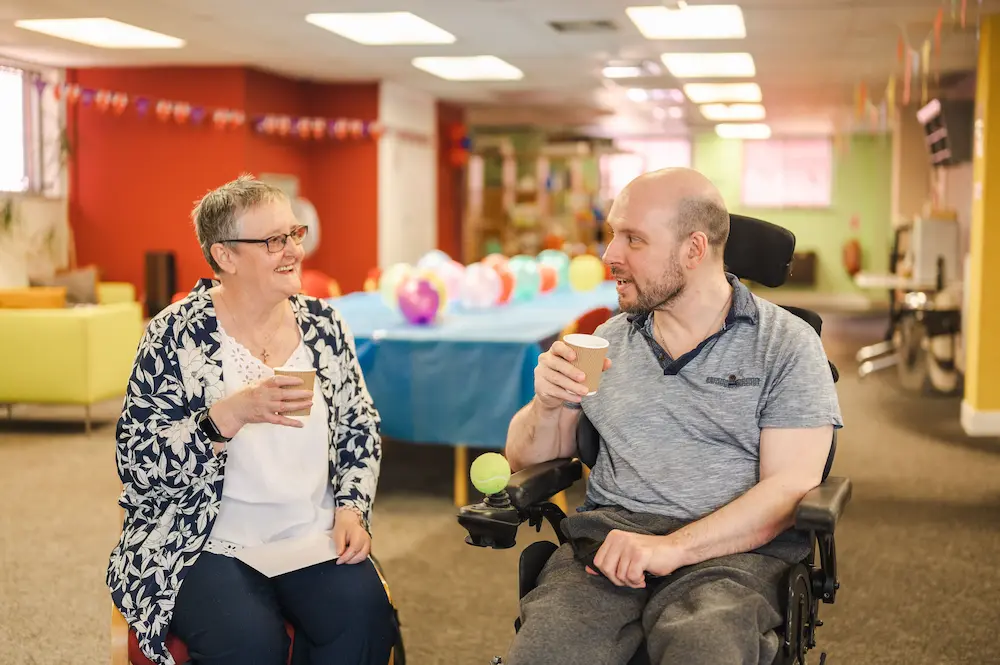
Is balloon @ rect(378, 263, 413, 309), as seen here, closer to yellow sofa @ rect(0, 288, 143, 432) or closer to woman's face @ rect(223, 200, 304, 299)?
yellow sofa @ rect(0, 288, 143, 432)

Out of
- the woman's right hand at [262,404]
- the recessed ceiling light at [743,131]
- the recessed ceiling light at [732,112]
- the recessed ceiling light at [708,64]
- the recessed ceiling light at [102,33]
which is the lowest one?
the woman's right hand at [262,404]

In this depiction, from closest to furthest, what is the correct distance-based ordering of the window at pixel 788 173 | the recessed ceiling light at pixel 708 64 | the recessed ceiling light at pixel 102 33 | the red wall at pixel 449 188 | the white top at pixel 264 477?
1. the white top at pixel 264 477
2. the recessed ceiling light at pixel 102 33
3. the recessed ceiling light at pixel 708 64
4. the red wall at pixel 449 188
5. the window at pixel 788 173

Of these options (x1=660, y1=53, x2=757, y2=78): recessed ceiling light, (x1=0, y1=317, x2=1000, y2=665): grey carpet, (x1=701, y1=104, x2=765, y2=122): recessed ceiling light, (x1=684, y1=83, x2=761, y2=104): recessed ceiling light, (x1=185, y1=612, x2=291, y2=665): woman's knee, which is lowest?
(x1=0, y1=317, x2=1000, y2=665): grey carpet

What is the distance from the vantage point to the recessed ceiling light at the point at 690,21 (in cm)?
688

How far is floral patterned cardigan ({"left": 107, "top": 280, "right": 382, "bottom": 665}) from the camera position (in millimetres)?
2029

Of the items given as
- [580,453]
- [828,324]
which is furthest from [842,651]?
[828,324]

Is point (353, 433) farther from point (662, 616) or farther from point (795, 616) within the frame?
point (795, 616)

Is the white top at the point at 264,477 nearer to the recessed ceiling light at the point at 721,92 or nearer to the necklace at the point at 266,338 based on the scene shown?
the necklace at the point at 266,338

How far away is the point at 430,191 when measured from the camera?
13.4 metres

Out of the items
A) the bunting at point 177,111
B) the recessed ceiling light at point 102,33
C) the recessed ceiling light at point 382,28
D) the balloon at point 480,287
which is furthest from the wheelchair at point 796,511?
the bunting at point 177,111

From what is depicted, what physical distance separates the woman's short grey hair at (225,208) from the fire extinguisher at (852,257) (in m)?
16.5

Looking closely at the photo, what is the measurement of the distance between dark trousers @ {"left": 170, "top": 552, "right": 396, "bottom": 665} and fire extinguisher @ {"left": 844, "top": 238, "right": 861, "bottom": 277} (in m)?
16.6

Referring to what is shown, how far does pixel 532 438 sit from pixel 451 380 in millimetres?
2225

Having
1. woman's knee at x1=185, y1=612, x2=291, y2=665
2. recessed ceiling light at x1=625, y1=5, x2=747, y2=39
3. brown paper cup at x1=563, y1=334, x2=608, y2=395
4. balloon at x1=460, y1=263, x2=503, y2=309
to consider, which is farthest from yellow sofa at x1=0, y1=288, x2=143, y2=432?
brown paper cup at x1=563, y1=334, x2=608, y2=395
